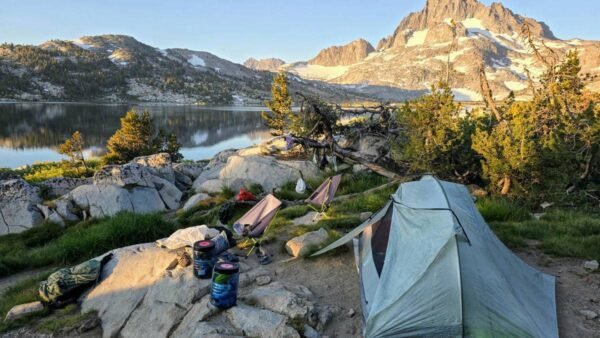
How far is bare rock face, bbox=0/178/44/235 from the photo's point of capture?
15.3 meters

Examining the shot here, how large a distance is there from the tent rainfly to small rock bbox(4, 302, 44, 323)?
20.4 ft

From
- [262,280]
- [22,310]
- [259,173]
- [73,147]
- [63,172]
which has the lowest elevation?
[63,172]

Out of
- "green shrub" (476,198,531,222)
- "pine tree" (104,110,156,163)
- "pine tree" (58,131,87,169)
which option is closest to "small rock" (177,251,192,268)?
"green shrub" (476,198,531,222)

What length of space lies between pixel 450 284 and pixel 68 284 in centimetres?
710

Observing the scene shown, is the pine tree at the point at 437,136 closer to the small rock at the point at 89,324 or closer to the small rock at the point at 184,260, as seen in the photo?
the small rock at the point at 184,260

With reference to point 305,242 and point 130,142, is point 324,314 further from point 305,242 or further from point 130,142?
point 130,142

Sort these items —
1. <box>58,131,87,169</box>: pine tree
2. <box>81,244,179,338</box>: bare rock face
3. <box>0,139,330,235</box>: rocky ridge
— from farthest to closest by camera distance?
<box>58,131,87,169</box>: pine tree < <box>0,139,330,235</box>: rocky ridge < <box>81,244,179,338</box>: bare rock face

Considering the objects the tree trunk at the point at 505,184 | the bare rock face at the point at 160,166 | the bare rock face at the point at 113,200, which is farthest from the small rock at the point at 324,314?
the bare rock face at the point at 160,166

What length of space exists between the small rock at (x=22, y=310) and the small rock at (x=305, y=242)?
506 cm

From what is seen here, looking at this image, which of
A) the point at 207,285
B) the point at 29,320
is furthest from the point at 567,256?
the point at 29,320

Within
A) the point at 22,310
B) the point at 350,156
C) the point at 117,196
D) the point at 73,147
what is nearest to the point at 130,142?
the point at 73,147

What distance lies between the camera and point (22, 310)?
745 cm

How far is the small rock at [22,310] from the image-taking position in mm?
7293

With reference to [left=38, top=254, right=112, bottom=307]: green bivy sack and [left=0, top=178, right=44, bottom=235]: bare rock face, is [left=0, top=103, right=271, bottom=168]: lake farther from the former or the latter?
[left=38, top=254, right=112, bottom=307]: green bivy sack
